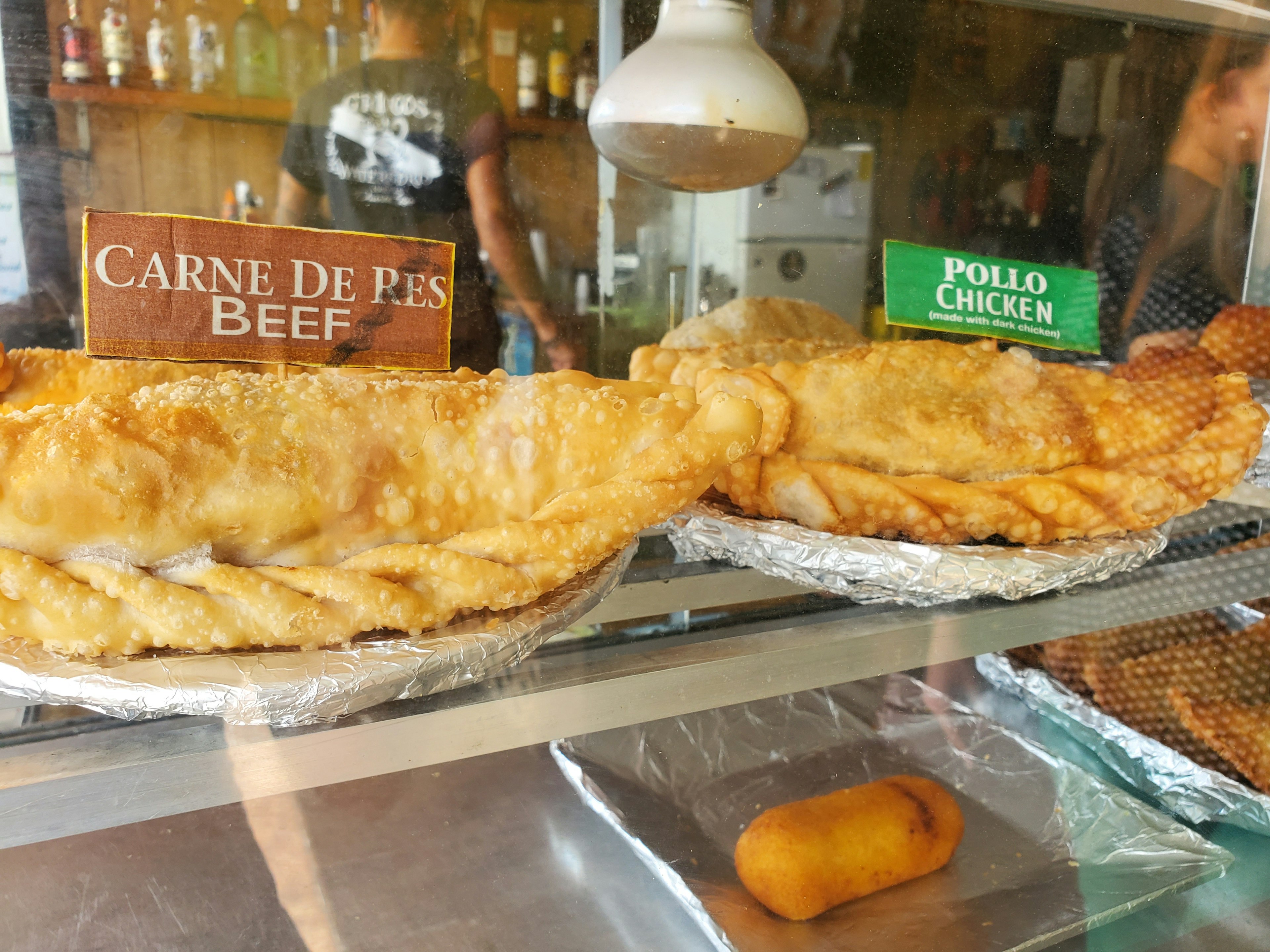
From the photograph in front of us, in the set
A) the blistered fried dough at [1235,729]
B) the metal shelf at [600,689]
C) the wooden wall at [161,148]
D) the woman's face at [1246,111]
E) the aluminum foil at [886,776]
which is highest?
the woman's face at [1246,111]

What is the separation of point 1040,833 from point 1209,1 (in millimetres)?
1231

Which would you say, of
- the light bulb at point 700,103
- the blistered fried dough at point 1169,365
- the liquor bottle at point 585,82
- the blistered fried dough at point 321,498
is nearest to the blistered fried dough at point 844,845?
the blistered fried dough at point 321,498

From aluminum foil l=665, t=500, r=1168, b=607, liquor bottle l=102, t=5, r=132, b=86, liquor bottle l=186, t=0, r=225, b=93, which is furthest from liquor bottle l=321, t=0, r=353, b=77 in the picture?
aluminum foil l=665, t=500, r=1168, b=607

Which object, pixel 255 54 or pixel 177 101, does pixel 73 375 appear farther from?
pixel 255 54

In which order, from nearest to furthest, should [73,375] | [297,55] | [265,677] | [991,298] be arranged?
[265,677] < [73,375] < [297,55] < [991,298]

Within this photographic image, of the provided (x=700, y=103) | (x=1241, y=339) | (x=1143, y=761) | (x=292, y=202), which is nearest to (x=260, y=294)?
(x=292, y=202)

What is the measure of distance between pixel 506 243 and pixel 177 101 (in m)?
0.42

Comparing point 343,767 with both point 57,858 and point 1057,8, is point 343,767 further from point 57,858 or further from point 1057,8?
point 1057,8

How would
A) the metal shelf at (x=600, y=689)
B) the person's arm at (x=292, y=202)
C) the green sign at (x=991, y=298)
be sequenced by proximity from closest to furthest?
the metal shelf at (x=600, y=689) < the person's arm at (x=292, y=202) < the green sign at (x=991, y=298)

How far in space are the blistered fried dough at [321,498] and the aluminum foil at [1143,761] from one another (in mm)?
979

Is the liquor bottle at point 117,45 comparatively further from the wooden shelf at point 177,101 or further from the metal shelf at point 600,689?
the metal shelf at point 600,689

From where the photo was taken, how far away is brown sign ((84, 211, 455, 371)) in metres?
0.73

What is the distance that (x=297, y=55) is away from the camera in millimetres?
1071

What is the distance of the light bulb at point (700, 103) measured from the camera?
102cm
